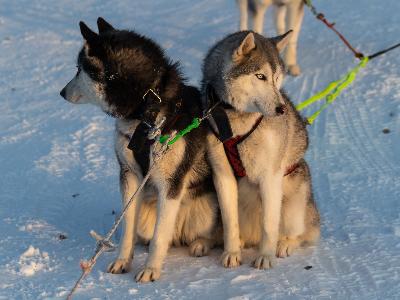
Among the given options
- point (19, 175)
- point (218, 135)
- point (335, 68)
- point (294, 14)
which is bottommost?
point (218, 135)

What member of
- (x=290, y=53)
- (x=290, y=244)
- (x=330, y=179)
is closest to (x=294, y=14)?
(x=290, y=53)

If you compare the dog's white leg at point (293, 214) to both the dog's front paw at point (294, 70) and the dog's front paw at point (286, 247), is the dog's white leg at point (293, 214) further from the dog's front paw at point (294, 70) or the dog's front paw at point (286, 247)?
the dog's front paw at point (294, 70)

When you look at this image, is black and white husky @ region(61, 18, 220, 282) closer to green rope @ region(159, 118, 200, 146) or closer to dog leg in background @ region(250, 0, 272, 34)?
green rope @ region(159, 118, 200, 146)

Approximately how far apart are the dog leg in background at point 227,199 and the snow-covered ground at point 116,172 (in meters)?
0.10

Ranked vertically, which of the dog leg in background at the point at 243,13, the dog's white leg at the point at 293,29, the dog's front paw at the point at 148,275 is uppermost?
the dog leg in background at the point at 243,13

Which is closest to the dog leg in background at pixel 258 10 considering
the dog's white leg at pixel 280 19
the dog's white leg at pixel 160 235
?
the dog's white leg at pixel 280 19

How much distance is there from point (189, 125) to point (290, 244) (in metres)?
1.10

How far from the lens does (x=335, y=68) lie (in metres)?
8.56

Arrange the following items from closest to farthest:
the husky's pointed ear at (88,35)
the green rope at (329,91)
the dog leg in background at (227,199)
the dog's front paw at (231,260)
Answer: the husky's pointed ear at (88,35) → the dog leg in background at (227,199) → the dog's front paw at (231,260) → the green rope at (329,91)

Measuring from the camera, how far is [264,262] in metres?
4.30

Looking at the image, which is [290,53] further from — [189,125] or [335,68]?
[189,125]

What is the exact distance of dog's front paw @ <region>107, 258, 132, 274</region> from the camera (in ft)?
14.0

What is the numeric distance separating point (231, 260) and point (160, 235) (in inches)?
19.0

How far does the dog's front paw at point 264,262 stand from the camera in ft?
14.1
